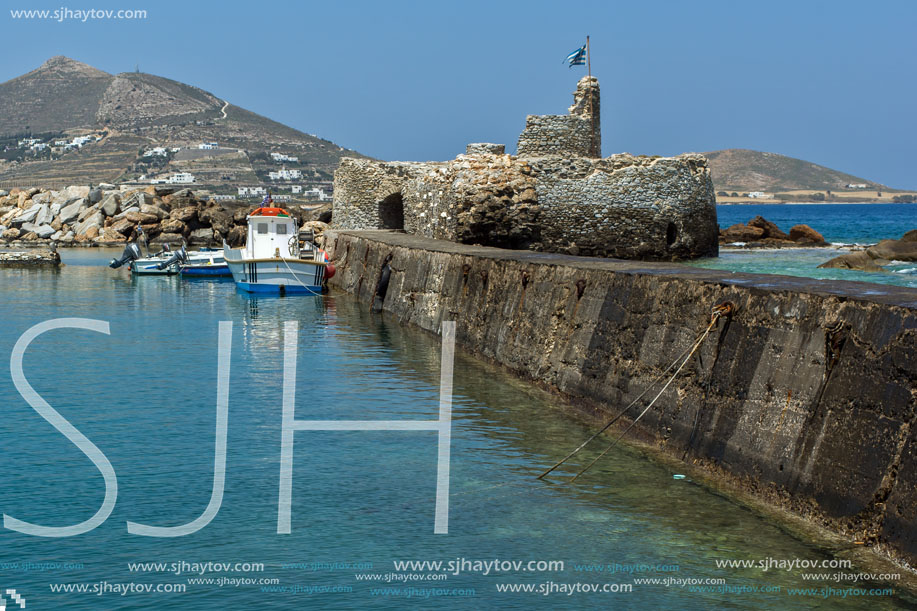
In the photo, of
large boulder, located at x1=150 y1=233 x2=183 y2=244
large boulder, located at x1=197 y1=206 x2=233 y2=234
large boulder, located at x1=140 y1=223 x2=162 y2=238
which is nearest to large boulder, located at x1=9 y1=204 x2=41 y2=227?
large boulder, located at x1=140 y1=223 x2=162 y2=238

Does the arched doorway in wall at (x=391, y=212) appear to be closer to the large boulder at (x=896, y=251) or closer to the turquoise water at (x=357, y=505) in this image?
the large boulder at (x=896, y=251)

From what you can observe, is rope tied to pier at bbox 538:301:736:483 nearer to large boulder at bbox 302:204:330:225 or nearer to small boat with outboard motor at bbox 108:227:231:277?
small boat with outboard motor at bbox 108:227:231:277

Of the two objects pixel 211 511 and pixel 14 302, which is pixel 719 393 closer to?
pixel 211 511

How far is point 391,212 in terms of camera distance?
36438 mm

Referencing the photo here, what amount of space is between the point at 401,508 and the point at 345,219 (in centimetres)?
2973

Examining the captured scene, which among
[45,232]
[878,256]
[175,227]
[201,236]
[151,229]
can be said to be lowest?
[45,232]

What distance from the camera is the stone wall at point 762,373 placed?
258 inches

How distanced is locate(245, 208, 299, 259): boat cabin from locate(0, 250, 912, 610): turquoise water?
14758 mm

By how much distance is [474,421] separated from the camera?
11.2 m

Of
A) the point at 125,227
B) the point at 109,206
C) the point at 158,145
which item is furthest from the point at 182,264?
the point at 158,145

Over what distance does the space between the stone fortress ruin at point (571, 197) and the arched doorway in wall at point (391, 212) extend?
4.52 meters

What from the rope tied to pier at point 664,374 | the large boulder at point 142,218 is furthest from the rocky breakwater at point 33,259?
the rope tied to pier at point 664,374

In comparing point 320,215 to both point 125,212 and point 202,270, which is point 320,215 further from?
point 202,270

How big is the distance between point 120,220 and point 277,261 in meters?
29.3
